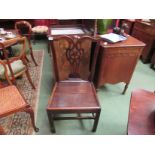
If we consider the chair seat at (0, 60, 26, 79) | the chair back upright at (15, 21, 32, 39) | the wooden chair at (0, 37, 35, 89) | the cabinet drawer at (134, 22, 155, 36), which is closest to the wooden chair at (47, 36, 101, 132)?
the wooden chair at (0, 37, 35, 89)

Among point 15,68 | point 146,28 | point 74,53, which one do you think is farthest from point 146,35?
point 15,68

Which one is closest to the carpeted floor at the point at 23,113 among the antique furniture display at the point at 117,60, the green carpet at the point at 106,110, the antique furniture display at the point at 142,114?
the green carpet at the point at 106,110

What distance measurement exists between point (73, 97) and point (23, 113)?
0.74m

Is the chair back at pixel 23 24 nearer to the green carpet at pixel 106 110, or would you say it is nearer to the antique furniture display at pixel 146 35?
the green carpet at pixel 106 110

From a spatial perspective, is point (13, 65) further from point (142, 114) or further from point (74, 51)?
point (142, 114)

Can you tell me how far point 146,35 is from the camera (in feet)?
8.83

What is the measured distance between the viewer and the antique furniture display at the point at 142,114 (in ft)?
2.94

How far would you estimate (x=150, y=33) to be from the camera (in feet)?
8.54

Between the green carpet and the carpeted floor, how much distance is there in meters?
0.08

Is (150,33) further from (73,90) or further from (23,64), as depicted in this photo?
(23,64)

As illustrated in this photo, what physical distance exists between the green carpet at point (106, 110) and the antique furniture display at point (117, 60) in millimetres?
299

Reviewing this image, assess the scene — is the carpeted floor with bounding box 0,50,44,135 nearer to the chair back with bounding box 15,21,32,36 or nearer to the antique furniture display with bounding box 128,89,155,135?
the chair back with bounding box 15,21,32,36

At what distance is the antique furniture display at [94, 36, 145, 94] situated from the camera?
1.58m
